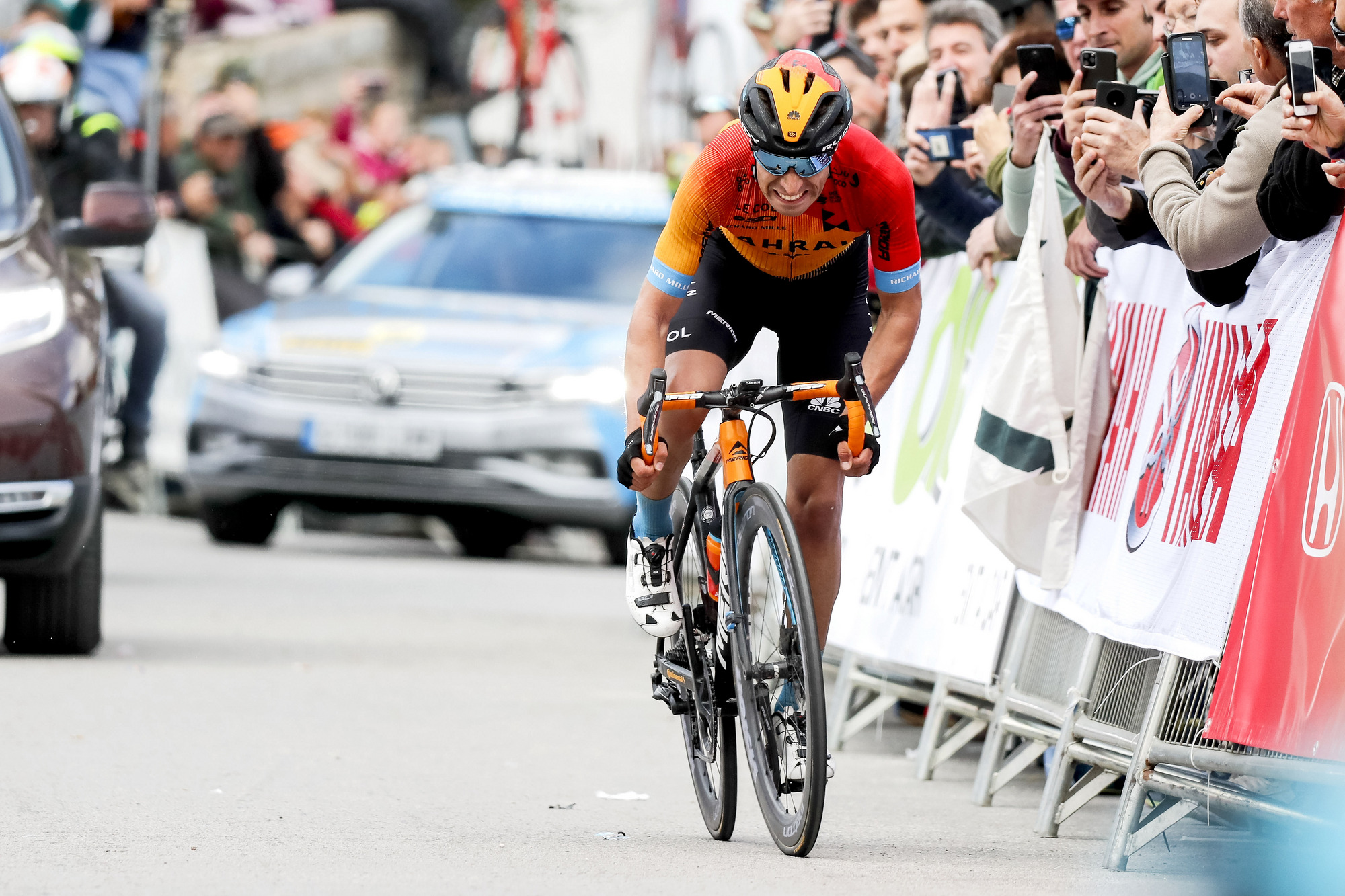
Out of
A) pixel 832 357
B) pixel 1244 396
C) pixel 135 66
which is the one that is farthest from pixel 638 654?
pixel 135 66

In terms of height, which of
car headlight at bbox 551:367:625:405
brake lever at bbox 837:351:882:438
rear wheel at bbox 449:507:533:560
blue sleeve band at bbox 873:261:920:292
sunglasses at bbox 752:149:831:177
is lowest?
rear wheel at bbox 449:507:533:560

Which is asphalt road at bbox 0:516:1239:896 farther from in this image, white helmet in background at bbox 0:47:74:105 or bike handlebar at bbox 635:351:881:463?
white helmet in background at bbox 0:47:74:105

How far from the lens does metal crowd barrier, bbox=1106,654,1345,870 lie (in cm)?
554

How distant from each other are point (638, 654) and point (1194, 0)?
4.85 meters

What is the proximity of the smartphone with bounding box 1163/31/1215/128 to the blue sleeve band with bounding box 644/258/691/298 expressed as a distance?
1.27 metres

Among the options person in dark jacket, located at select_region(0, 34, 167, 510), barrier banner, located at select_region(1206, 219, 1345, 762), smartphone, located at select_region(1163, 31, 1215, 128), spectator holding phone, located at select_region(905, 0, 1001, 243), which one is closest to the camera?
barrier banner, located at select_region(1206, 219, 1345, 762)

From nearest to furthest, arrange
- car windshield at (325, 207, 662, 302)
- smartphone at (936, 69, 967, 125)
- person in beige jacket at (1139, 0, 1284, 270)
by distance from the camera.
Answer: person in beige jacket at (1139, 0, 1284, 270), smartphone at (936, 69, 967, 125), car windshield at (325, 207, 662, 302)

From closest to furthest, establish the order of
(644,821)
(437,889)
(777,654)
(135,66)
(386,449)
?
(437,889)
(777,654)
(644,821)
(386,449)
(135,66)

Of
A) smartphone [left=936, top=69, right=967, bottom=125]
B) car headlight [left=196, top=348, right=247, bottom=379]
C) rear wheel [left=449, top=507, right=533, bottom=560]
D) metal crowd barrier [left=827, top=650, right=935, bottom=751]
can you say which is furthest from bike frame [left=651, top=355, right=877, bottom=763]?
rear wheel [left=449, top=507, right=533, bottom=560]

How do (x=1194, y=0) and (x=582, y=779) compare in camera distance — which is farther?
(x=582, y=779)

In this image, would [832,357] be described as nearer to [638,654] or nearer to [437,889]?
[437,889]

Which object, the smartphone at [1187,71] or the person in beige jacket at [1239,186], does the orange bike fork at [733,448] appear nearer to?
the person in beige jacket at [1239,186]

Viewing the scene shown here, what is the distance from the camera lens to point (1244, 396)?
19.1ft

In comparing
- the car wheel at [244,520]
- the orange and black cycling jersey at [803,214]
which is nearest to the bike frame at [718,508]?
the orange and black cycling jersey at [803,214]
